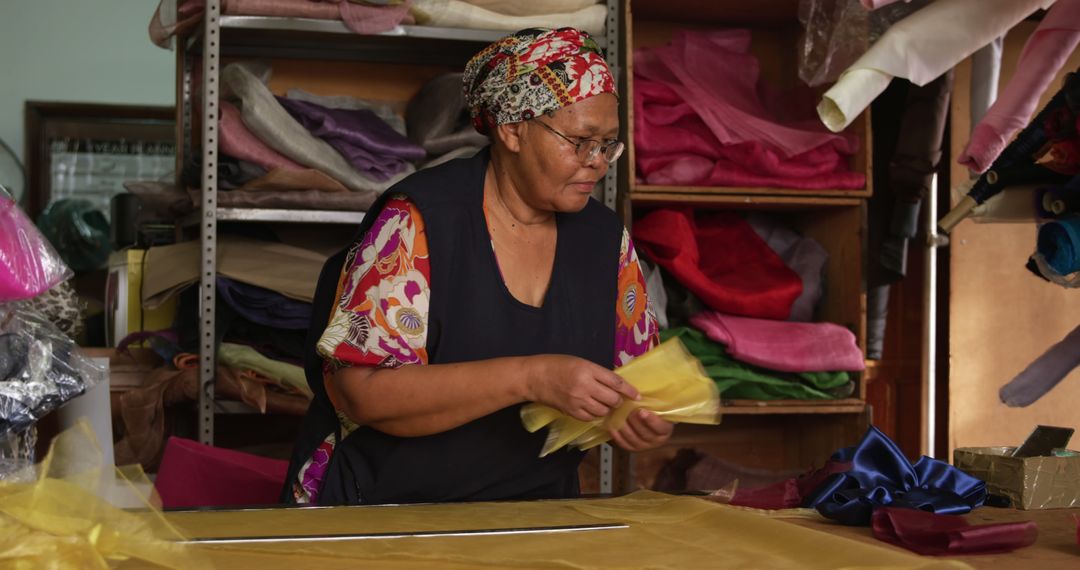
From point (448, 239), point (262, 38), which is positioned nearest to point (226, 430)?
point (262, 38)

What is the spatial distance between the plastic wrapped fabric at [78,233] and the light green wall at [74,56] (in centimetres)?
59

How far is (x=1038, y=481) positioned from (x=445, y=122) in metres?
1.71

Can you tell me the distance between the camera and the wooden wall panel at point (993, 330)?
124 inches

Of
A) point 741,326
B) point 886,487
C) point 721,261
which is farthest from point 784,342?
point 886,487

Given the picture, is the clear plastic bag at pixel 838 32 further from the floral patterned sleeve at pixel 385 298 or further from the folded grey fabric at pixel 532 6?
the floral patterned sleeve at pixel 385 298

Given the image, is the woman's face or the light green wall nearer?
the woman's face

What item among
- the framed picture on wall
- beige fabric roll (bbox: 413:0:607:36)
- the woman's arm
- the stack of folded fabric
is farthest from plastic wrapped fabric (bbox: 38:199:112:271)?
the woman's arm

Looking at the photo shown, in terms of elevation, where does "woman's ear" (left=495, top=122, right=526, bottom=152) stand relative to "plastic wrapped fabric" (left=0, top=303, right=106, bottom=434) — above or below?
above

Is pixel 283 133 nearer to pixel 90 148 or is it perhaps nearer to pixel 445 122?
pixel 445 122

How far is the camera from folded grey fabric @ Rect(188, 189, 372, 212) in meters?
2.63

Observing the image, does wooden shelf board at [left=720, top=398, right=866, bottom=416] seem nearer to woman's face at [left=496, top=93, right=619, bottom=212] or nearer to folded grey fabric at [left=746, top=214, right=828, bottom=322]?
folded grey fabric at [left=746, top=214, right=828, bottom=322]

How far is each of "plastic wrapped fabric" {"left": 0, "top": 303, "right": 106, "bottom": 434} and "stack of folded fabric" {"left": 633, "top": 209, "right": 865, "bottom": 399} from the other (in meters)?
1.55

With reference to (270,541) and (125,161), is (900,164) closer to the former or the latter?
(270,541)

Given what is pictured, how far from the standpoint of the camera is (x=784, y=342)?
2846 millimetres
